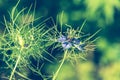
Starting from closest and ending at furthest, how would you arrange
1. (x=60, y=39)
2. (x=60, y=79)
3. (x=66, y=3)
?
(x=60, y=39) → (x=66, y=3) → (x=60, y=79)

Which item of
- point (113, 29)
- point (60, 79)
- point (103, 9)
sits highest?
point (103, 9)

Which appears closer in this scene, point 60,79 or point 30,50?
point 30,50

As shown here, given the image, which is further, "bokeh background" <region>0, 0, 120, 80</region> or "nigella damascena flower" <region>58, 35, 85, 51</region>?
"bokeh background" <region>0, 0, 120, 80</region>

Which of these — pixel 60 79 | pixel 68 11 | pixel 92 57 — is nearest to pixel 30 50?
pixel 68 11

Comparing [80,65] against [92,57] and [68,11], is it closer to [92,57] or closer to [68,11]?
[92,57]

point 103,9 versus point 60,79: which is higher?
point 103,9

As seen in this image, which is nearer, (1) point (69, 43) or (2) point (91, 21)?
(1) point (69, 43)

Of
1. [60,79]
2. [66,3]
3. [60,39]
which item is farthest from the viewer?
[60,79]

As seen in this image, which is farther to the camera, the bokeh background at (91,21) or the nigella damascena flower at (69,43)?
the bokeh background at (91,21)
